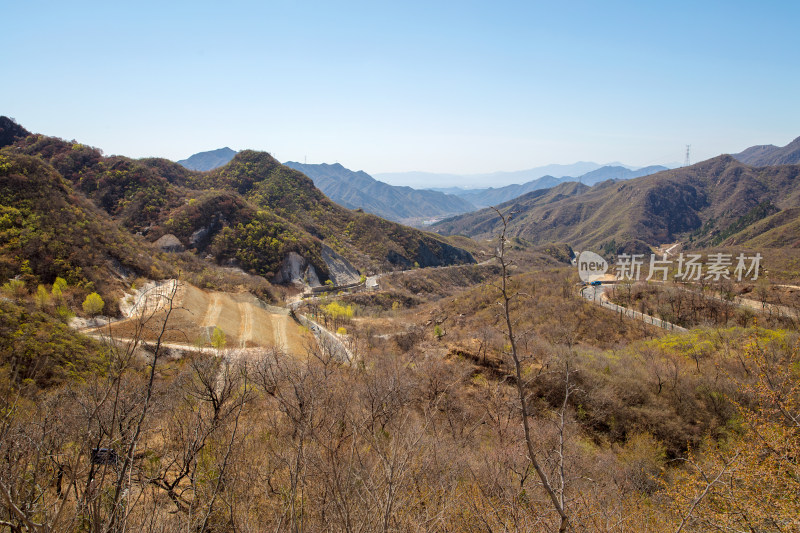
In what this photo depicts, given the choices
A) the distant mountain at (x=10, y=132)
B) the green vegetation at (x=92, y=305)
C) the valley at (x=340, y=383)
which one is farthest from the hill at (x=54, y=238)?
the distant mountain at (x=10, y=132)

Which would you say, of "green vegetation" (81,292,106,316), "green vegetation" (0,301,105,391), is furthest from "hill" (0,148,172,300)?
"green vegetation" (0,301,105,391)

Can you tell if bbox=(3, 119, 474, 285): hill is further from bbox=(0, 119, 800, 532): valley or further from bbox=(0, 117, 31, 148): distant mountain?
bbox=(0, 117, 31, 148): distant mountain

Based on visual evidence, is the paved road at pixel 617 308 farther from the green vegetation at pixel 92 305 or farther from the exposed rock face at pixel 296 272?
the green vegetation at pixel 92 305

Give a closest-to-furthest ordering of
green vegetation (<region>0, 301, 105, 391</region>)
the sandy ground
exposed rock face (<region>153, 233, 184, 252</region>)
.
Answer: green vegetation (<region>0, 301, 105, 391</region>) < the sandy ground < exposed rock face (<region>153, 233, 184, 252</region>)

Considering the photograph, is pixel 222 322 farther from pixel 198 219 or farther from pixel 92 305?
pixel 198 219

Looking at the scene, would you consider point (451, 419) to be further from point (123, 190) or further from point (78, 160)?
point (78, 160)

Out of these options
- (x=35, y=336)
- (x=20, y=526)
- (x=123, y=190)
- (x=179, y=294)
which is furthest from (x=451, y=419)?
(x=123, y=190)
